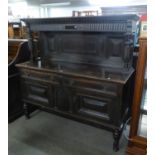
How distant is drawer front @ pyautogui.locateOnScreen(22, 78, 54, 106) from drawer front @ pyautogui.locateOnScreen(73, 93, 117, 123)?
34cm

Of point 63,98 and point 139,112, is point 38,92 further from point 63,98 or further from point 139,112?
point 139,112

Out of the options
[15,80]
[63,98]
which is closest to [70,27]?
[63,98]

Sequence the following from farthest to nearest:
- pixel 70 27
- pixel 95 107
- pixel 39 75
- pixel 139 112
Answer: pixel 39 75 → pixel 70 27 → pixel 95 107 → pixel 139 112

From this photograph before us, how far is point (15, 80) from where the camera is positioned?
7.36 feet

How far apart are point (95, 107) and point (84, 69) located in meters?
0.44

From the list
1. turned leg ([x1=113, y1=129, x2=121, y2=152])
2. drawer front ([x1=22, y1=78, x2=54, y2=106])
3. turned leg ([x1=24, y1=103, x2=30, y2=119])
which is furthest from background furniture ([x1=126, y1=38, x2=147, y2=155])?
turned leg ([x1=24, y1=103, x2=30, y2=119])

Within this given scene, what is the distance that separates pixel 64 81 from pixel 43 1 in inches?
229

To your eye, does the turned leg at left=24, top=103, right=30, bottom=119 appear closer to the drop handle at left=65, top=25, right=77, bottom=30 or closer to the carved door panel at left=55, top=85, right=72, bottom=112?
the carved door panel at left=55, top=85, right=72, bottom=112

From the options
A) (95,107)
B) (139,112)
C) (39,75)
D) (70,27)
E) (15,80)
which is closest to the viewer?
(139,112)

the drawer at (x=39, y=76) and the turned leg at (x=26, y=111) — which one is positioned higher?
the drawer at (x=39, y=76)

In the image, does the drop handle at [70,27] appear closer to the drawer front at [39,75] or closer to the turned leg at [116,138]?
the drawer front at [39,75]

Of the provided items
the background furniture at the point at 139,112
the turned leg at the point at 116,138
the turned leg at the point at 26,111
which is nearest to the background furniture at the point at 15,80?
the turned leg at the point at 26,111

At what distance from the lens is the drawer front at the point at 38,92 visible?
6.39ft

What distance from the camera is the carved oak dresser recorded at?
160cm
